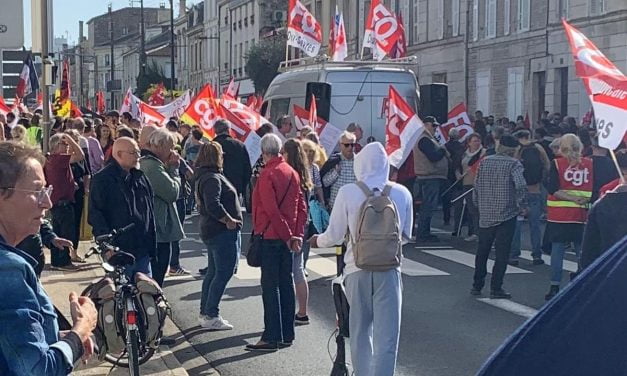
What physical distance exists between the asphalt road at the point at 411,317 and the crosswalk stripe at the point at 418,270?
0.04 feet

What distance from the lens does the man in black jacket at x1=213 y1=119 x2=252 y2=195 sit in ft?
43.4

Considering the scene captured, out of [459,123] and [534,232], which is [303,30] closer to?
[459,123]

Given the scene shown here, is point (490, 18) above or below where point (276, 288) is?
above

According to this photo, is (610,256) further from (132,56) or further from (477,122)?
(132,56)

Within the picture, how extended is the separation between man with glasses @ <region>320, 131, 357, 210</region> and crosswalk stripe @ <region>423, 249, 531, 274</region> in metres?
2.36

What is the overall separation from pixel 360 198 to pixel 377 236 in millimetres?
285

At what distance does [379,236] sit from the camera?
6473 millimetres

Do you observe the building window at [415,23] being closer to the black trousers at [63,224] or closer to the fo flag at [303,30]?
the fo flag at [303,30]

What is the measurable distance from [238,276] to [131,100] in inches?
499

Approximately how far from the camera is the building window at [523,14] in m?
34.1

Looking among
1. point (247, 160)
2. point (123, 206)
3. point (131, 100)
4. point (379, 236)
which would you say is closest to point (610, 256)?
point (379, 236)

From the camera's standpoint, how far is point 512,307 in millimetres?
10156

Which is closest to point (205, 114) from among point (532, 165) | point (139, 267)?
point (532, 165)

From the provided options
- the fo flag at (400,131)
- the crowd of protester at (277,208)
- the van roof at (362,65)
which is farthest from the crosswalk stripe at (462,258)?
the van roof at (362,65)
